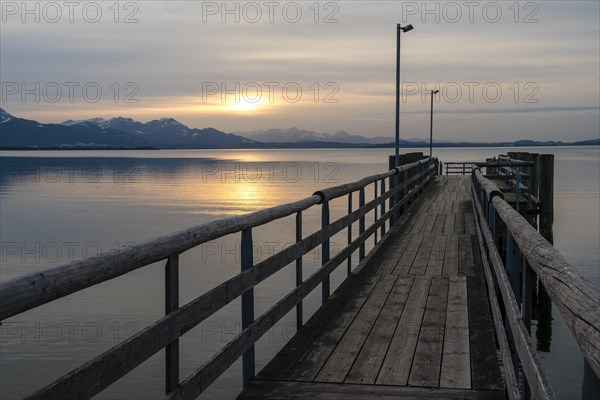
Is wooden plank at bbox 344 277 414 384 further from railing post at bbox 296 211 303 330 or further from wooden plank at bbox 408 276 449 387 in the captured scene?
railing post at bbox 296 211 303 330

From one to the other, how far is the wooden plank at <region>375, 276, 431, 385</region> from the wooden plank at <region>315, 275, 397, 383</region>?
28 centimetres

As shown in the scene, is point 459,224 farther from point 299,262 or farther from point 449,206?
point 299,262

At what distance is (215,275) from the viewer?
74.4 feet

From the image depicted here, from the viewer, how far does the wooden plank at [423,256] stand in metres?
10.3

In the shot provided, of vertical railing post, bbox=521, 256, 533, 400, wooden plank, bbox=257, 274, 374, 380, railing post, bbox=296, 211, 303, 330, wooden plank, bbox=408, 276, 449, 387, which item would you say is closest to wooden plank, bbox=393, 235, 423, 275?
wooden plank, bbox=257, 274, 374, 380

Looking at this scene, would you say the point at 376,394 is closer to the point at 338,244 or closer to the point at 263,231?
the point at 338,244

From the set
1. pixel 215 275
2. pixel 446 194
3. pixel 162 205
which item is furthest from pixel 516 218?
pixel 162 205

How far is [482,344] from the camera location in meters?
6.27

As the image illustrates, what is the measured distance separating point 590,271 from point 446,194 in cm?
568

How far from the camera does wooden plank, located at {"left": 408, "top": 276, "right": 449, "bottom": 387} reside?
536 cm

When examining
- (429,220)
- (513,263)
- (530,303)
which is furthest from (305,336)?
(429,220)

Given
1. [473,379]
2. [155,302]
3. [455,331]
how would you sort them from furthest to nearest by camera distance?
[155,302], [455,331], [473,379]

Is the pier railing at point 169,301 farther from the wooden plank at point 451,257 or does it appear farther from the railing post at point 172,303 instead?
the wooden plank at point 451,257

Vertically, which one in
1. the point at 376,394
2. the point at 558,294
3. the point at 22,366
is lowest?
the point at 22,366
